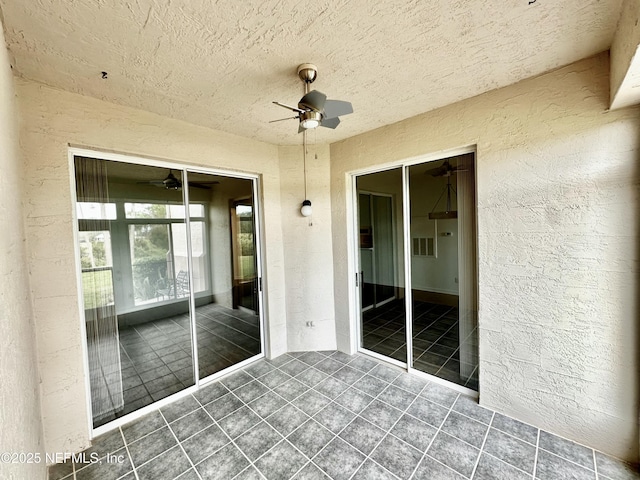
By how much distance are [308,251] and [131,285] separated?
6.28ft

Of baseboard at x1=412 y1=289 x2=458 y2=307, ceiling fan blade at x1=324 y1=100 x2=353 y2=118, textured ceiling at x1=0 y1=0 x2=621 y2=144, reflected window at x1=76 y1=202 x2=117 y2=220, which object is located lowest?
baseboard at x1=412 y1=289 x2=458 y2=307

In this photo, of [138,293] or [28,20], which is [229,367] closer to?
[138,293]

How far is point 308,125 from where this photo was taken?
65.9 inches

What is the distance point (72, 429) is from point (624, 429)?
396 cm

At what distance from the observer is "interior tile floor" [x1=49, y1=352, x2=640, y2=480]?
1.73 metres

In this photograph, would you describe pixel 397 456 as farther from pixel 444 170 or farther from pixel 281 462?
pixel 444 170

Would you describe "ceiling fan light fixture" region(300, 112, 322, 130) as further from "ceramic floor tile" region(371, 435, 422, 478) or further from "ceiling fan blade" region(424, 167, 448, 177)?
"ceramic floor tile" region(371, 435, 422, 478)

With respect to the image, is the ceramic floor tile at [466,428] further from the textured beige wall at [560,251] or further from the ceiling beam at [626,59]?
the ceiling beam at [626,59]

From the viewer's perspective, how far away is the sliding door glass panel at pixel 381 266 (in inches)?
125

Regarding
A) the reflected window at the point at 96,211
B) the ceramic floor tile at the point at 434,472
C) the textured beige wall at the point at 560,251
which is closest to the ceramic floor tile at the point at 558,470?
the textured beige wall at the point at 560,251

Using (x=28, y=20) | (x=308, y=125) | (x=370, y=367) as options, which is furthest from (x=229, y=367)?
(x=28, y=20)

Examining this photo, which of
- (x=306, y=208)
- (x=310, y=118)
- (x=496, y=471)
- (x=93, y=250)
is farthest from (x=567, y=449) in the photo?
(x=93, y=250)

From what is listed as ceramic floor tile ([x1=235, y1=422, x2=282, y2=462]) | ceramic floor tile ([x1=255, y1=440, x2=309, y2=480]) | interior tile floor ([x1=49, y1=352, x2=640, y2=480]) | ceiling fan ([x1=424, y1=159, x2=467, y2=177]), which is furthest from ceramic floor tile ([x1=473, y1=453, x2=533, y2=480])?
ceiling fan ([x1=424, y1=159, x2=467, y2=177])

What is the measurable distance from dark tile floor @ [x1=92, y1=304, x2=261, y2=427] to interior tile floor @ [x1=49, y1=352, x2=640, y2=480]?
208mm
